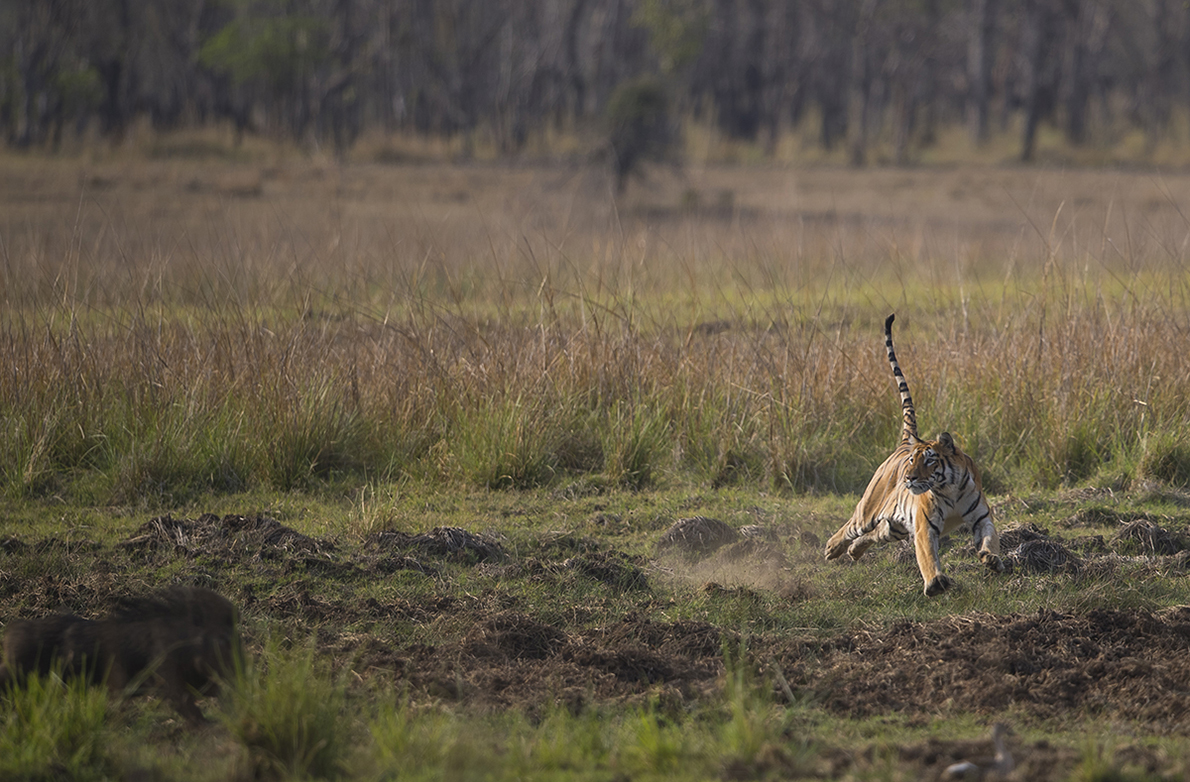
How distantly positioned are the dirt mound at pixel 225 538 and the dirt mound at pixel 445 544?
0.28 meters

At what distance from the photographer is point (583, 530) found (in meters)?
6.17

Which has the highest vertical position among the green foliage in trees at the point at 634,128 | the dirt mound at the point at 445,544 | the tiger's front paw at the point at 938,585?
the green foliage in trees at the point at 634,128

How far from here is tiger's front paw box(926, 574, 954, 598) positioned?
4.37 meters

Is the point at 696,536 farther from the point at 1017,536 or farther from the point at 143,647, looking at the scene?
the point at 143,647

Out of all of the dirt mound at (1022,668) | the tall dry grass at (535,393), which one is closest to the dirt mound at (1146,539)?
the dirt mound at (1022,668)

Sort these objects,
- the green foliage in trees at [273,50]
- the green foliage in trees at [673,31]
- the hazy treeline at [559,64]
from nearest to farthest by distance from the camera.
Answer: the green foliage in trees at [273,50]
the hazy treeline at [559,64]
the green foliage in trees at [673,31]

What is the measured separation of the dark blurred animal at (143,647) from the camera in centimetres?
381

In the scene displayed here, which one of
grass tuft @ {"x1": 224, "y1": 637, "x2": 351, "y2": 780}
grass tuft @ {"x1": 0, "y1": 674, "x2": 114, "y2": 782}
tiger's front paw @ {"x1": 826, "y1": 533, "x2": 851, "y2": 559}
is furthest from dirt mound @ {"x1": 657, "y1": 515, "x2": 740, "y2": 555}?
grass tuft @ {"x1": 0, "y1": 674, "x2": 114, "y2": 782}

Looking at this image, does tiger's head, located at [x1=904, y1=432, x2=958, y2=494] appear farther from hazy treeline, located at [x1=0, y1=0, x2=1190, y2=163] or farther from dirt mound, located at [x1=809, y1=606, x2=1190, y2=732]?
hazy treeline, located at [x1=0, y1=0, x2=1190, y2=163]

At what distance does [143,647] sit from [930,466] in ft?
9.74

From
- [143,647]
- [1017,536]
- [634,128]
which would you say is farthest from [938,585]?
[634,128]

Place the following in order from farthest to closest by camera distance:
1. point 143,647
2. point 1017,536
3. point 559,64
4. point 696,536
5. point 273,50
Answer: point 559,64, point 273,50, point 696,536, point 1017,536, point 143,647

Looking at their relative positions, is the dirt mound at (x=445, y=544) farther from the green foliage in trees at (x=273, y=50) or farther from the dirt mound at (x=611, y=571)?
the green foliage in trees at (x=273, y=50)

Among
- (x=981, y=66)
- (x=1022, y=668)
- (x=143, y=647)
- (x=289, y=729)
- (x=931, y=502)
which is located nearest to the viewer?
(x=289, y=729)
